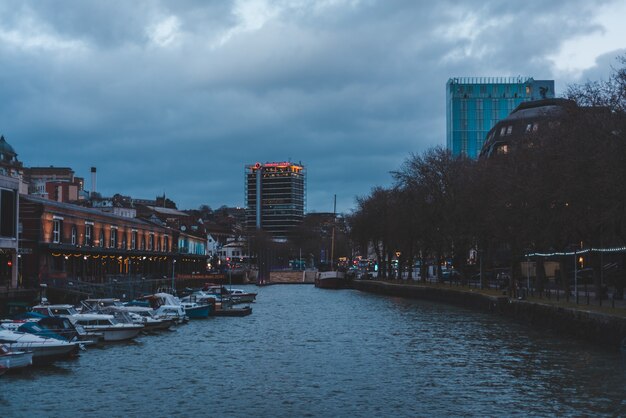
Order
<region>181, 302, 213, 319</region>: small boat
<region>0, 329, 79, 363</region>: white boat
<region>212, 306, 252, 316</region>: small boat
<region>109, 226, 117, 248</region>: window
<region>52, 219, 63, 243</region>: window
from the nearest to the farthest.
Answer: <region>0, 329, 79, 363</region>: white boat, <region>181, 302, 213, 319</region>: small boat, <region>212, 306, 252, 316</region>: small boat, <region>52, 219, 63, 243</region>: window, <region>109, 226, 117, 248</region>: window

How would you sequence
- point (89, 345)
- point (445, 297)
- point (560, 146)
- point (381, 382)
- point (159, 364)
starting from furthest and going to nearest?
point (445, 297), point (560, 146), point (89, 345), point (159, 364), point (381, 382)

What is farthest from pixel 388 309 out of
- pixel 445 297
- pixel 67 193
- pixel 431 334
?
A: pixel 67 193

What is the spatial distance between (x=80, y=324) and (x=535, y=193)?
34781mm

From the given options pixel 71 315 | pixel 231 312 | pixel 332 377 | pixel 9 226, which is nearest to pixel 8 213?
pixel 9 226

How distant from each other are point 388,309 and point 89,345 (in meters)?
43.9

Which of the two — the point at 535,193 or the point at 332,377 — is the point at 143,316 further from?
the point at 535,193

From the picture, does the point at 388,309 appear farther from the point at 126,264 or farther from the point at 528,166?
the point at 126,264

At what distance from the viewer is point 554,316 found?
182 feet

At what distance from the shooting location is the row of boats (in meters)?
39.7

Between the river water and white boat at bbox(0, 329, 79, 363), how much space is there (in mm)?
714

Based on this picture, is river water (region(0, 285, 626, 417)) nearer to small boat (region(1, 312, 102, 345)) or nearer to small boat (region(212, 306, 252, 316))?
small boat (region(1, 312, 102, 345))

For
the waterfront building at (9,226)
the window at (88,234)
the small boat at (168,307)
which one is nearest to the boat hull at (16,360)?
the small boat at (168,307)

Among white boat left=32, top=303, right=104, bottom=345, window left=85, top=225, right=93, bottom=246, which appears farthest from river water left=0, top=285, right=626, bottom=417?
window left=85, top=225, right=93, bottom=246

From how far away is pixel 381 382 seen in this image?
120 feet
